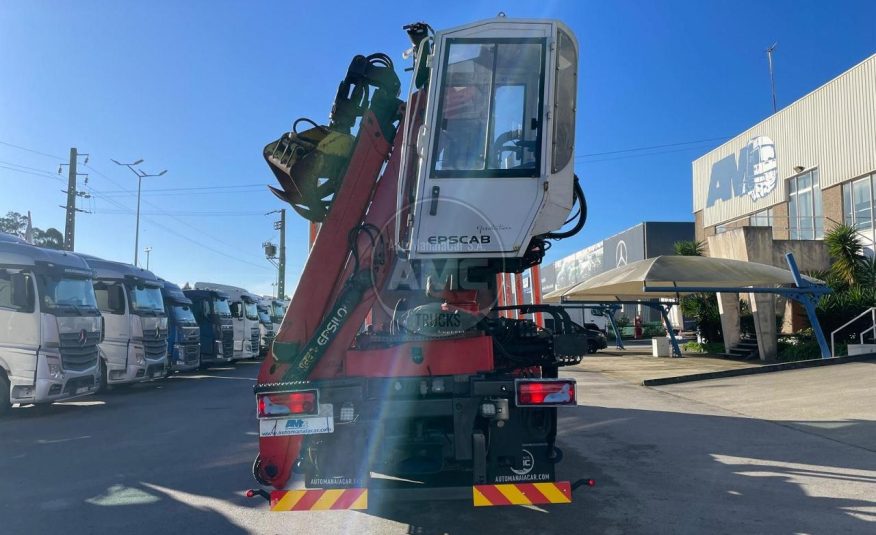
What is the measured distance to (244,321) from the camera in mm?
26281

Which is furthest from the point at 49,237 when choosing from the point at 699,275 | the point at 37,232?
the point at 699,275

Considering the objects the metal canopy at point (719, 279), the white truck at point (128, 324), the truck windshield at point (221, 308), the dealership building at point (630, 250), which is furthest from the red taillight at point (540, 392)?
the dealership building at point (630, 250)

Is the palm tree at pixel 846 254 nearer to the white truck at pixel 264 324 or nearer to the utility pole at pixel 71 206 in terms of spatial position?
the white truck at pixel 264 324

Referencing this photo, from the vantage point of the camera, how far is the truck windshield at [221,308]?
23688mm

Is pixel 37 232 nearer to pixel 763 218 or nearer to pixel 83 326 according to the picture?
pixel 83 326

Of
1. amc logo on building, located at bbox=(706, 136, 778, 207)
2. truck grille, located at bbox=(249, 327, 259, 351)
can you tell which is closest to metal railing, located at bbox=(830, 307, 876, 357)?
amc logo on building, located at bbox=(706, 136, 778, 207)

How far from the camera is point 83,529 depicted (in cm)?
529

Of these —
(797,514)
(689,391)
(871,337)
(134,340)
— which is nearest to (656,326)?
(871,337)

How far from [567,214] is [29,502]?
5750mm

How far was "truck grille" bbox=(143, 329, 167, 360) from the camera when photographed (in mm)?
16188

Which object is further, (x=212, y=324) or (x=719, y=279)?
(x=212, y=324)

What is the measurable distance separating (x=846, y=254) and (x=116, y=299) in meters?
21.6

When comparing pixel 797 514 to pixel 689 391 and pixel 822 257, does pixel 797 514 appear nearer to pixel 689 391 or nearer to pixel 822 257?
pixel 689 391

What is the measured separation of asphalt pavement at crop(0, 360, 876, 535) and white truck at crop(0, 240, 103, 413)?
26.1 inches
